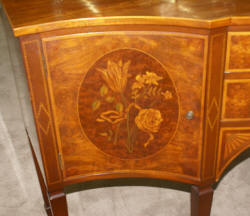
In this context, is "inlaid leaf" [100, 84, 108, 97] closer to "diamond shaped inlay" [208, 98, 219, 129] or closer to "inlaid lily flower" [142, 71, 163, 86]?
"inlaid lily flower" [142, 71, 163, 86]

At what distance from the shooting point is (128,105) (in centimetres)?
126

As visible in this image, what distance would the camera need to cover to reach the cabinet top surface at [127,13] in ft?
3.59

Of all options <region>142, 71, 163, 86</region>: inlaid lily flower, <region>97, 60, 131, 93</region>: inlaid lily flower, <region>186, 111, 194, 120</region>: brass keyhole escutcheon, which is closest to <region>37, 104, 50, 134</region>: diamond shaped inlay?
<region>97, 60, 131, 93</region>: inlaid lily flower

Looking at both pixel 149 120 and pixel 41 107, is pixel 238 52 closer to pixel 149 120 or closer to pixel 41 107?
pixel 149 120

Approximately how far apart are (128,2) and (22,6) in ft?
1.14

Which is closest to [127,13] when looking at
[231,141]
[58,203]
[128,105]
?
[128,105]

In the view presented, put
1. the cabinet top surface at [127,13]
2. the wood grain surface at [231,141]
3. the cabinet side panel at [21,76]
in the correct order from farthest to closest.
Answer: the wood grain surface at [231,141] < the cabinet side panel at [21,76] < the cabinet top surface at [127,13]

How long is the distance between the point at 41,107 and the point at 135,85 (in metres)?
0.29

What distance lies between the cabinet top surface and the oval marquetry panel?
112mm

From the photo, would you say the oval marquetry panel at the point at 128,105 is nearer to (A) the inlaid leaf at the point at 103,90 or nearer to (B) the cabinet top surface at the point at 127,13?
(A) the inlaid leaf at the point at 103,90

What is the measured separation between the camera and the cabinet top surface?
1095 mm

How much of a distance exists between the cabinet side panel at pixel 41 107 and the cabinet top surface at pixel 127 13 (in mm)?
63

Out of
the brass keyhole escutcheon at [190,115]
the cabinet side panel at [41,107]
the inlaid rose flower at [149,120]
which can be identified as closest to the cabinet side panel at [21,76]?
the cabinet side panel at [41,107]

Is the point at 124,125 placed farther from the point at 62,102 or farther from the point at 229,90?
the point at 229,90
